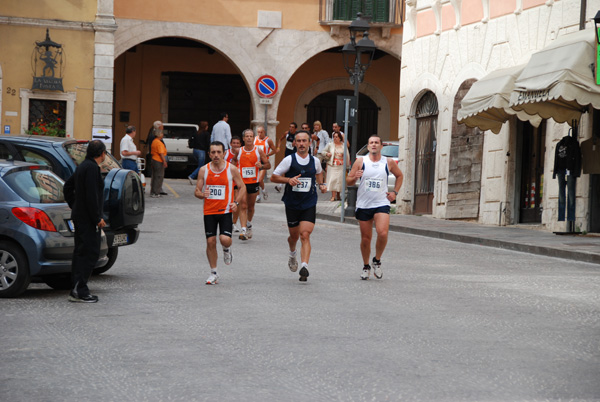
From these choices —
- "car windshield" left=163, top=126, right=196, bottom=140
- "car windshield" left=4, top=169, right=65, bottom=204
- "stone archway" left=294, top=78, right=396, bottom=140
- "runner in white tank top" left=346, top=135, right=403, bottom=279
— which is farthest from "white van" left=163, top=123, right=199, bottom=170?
"car windshield" left=4, top=169, right=65, bottom=204

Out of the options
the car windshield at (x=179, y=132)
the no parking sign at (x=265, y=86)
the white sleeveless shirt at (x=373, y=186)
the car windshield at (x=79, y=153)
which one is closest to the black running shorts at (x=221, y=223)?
the car windshield at (x=79, y=153)

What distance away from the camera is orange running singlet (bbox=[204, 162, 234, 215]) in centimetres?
1239

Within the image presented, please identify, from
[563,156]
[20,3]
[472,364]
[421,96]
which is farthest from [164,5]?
[472,364]

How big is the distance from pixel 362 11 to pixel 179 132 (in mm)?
7525

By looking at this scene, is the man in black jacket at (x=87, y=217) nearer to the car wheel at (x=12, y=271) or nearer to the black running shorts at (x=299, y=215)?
the car wheel at (x=12, y=271)

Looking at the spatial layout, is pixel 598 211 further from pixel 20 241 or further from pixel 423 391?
pixel 423 391

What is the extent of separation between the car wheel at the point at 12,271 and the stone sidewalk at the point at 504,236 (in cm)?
857

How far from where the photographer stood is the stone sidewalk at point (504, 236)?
54.8 feet

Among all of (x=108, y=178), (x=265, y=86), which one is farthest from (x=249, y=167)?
(x=265, y=86)

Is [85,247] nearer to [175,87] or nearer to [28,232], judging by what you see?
[28,232]

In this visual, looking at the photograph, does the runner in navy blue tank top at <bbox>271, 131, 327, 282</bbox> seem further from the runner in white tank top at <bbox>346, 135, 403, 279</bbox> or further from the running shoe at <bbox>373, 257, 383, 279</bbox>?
the running shoe at <bbox>373, 257, 383, 279</bbox>

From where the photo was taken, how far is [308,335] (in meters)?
8.41

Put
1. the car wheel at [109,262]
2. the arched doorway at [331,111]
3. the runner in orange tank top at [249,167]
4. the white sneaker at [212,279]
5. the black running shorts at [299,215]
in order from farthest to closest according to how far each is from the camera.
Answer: the arched doorway at [331,111] < the runner in orange tank top at [249,167] < the black running shorts at [299,215] < the car wheel at [109,262] < the white sneaker at [212,279]

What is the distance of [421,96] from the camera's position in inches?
1097
